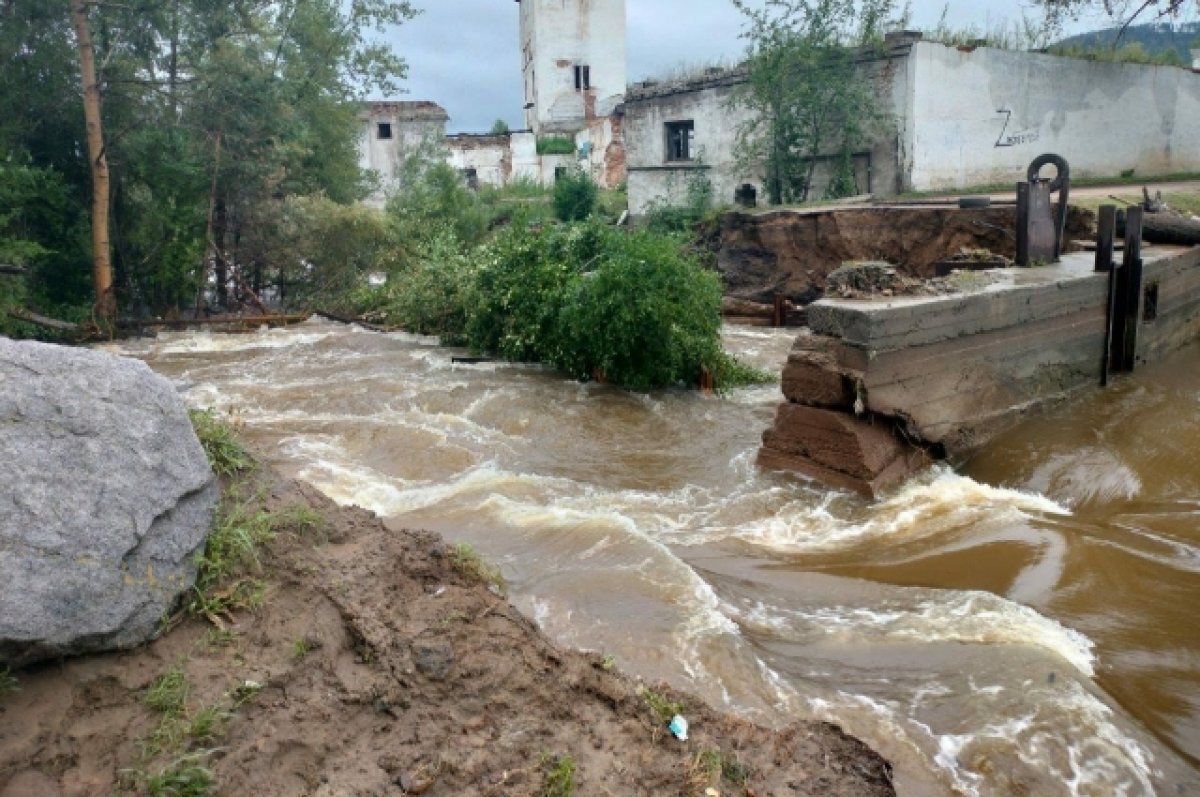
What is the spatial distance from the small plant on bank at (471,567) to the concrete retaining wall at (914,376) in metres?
3.91

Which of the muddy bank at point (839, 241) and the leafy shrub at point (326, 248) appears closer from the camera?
the muddy bank at point (839, 241)

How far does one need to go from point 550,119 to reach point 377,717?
3573cm

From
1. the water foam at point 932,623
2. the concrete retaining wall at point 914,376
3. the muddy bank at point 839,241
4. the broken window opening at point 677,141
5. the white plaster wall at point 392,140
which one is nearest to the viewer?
the water foam at point 932,623

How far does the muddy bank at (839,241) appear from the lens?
14.3 meters

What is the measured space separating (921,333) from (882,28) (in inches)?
572

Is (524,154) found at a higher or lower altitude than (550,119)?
lower

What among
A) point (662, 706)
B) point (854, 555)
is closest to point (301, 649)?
point (662, 706)

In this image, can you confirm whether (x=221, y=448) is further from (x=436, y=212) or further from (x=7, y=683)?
(x=436, y=212)

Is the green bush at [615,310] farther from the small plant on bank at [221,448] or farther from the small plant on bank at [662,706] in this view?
the small plant on bank at [662,706]

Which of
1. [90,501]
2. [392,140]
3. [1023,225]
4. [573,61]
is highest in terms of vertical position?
[573,61]

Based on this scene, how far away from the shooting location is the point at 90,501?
2939mm

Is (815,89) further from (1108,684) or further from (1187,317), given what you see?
(1108,684)

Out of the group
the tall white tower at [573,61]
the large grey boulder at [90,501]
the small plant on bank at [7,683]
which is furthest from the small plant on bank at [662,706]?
the tall white tower at [573,61]

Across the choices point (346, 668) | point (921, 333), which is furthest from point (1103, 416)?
point (346, 668)
